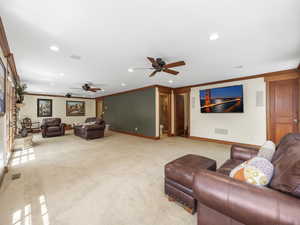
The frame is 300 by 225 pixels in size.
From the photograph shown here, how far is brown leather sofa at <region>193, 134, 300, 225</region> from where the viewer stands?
0.80 m

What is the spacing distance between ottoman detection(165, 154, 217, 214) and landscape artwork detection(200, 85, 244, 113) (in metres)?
3.53

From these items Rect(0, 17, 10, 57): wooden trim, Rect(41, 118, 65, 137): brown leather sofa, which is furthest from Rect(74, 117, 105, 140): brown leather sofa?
Rect(0, 17, 10, 57): wooden trim

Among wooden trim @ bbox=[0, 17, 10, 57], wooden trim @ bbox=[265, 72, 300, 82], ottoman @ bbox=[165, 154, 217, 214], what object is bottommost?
ottoman @ bbox=[165, 154, 217, 214]

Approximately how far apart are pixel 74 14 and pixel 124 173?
2647mm

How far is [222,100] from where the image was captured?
4.87 m

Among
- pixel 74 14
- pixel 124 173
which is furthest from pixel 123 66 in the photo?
pixel 124 173

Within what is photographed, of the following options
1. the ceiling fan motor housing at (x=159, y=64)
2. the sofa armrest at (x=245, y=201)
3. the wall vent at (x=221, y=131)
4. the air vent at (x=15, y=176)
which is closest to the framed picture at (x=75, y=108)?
the air vent at (x=15, y=176)

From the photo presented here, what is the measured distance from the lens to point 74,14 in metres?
1.65

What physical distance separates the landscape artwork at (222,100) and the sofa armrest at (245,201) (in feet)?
14.1

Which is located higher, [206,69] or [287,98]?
[206,69]

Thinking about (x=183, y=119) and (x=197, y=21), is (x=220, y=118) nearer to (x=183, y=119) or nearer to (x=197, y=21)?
(x=183, y=119)

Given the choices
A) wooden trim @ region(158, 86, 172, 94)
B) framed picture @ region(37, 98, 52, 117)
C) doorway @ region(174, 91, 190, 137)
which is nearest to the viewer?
wooden trim @ region(158, 86, 172, 94)

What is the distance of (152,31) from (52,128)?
21.4 feet

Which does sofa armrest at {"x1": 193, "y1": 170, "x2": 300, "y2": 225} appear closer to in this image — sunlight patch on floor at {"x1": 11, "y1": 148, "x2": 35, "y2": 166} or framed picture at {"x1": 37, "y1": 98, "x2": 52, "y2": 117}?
sunlight patch on floor at {"x1": 11, "y1": 148, "x2": 35, "y2": 166}
